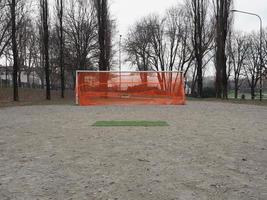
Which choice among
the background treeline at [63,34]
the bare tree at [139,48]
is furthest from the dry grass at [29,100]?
the bare tree at [139,48]

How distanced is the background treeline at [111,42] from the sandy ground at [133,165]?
23.9m

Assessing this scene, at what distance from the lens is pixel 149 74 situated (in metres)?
30.5

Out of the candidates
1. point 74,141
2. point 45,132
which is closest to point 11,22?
point 45,132

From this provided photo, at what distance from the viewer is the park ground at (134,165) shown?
16.5ft

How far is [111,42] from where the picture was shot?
4869cm

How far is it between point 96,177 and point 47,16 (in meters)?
32.6

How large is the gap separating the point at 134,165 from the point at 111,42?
4304 cm

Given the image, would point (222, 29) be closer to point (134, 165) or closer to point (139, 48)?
point (139, 48)

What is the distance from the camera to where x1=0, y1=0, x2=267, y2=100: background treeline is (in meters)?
36.2

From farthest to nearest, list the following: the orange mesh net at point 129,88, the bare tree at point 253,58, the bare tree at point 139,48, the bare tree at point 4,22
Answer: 1. the bare tree at point 253,58
2. the bare tree at point 139,48
3. the bare tree at point 4,22
4. the orange mesh net at point 129,88

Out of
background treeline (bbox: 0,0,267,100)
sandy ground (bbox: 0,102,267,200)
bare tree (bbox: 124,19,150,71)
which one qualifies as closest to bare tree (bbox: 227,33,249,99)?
background treeline (bbox: 0,0,267,100)

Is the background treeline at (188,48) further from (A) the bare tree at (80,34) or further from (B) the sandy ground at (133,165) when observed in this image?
(B) the sandy ground at (133,165)

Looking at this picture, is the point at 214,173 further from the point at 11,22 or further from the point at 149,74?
the point at 11,22

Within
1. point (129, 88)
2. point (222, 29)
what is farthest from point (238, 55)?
point (129, 88)
